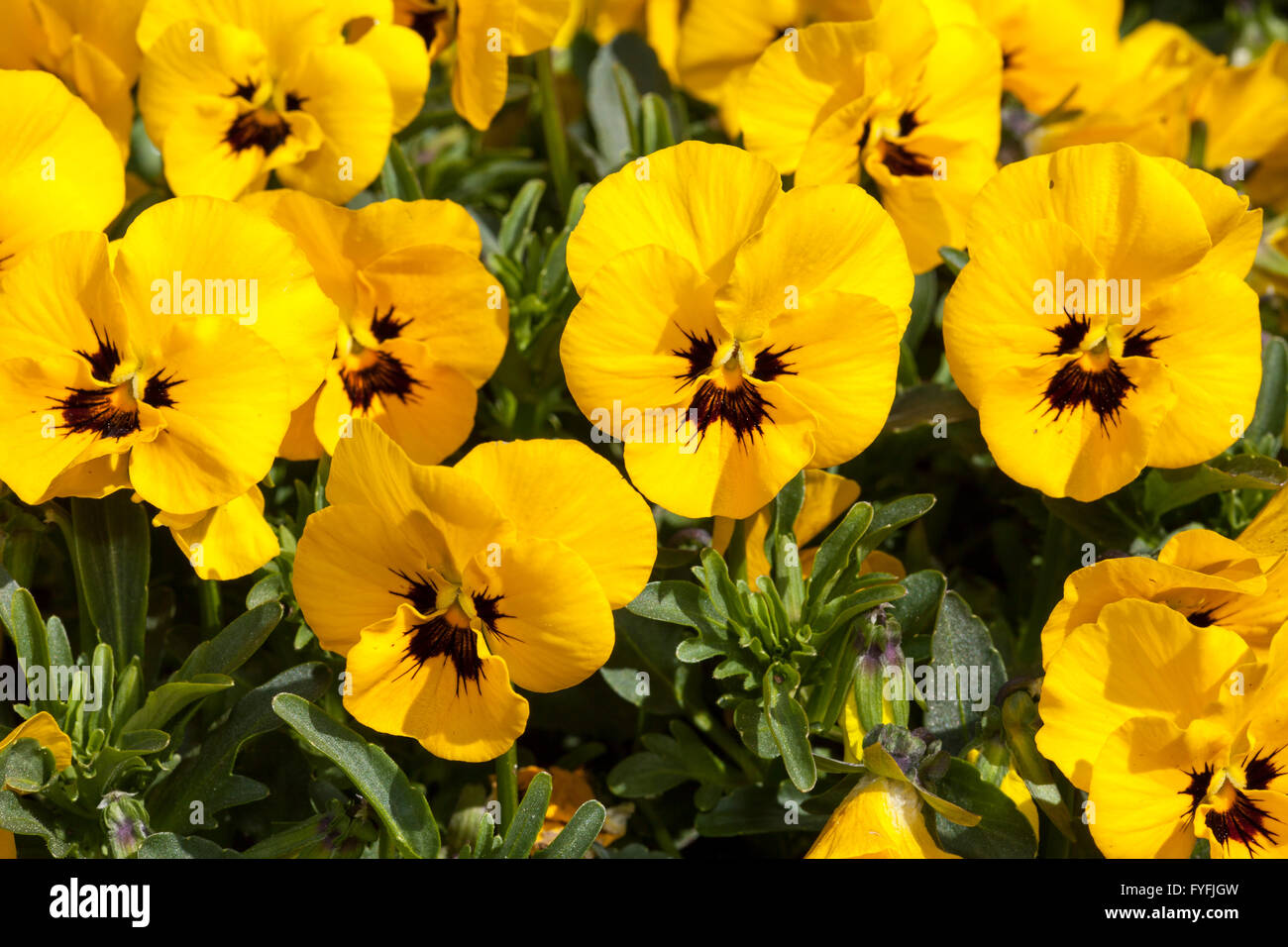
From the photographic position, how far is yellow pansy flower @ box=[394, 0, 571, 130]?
5.91 ft

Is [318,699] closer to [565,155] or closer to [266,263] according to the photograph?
[266,263]

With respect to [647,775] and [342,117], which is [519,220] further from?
[647,775]

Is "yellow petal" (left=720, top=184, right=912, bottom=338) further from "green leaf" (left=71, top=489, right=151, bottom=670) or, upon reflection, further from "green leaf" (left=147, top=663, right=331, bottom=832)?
"green leaf" (left=71, top=489, right=151, bottom=670)

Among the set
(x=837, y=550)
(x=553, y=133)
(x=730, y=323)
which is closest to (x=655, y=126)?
(x=553, y=133)

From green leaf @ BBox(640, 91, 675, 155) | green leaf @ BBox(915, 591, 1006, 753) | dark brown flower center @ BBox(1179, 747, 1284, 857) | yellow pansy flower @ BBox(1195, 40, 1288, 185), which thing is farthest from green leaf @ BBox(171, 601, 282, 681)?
yellow pansy flower @ BBox(1195, 40, 1288, 185)

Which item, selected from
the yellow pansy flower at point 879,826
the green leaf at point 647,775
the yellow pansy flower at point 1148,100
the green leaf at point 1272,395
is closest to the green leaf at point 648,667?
the green leaf at point 647,775

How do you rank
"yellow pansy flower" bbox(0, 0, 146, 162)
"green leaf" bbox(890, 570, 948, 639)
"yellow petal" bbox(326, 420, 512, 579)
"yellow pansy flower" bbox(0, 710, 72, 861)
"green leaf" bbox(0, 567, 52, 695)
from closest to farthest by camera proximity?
1. "yellow petal" bbox(326, 420, 512, 579)
2. "yellow pansy flower" bbox(0, 710, 72, 861)
3. "green leaf" bbox(0, 567, 52, 695)
4. "green leaf" bbox(890, 570, 948, 639)
5. "yellow pansy flower" bbox(0, 0, 146, 162)

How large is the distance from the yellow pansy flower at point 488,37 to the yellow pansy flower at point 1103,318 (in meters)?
0.70

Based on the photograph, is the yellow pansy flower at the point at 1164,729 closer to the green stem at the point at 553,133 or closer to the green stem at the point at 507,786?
the green stem at the point at 507,786

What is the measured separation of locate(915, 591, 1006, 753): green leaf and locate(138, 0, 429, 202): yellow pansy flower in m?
0.98

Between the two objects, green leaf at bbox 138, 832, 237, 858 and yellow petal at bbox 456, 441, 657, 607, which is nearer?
yellow petal at bbox 456, 441, 657, 607

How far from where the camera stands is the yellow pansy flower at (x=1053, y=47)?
2039 millimetres
